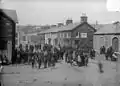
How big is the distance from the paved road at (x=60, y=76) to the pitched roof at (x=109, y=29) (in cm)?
32

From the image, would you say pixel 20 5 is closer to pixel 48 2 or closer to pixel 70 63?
pixel 48 2

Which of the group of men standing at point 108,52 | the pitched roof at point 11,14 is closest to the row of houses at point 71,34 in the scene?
the group of men standing at point 108,52

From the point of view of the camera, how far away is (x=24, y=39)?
1.68 meters

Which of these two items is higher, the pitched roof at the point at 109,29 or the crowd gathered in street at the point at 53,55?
the pitched roof at the point at 109,29

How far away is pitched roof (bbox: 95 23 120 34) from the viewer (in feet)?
5.34

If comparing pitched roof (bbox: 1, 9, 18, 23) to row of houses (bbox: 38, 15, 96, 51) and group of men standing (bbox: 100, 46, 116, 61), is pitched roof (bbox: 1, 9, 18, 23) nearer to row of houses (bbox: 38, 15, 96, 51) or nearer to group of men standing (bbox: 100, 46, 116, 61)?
row of houses (bbox: 38, 15, 96, 51)

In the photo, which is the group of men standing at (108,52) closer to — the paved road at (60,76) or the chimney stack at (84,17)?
the paved road at (60,76)

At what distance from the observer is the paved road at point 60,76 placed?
1624mm

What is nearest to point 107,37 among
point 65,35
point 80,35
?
point 80,35

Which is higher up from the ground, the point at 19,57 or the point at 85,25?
the point at 85,25

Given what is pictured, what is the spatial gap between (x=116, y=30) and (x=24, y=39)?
36.6 inches

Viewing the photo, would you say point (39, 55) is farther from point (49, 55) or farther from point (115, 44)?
point (115, 44)

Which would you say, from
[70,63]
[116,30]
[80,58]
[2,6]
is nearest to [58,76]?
[70,63]

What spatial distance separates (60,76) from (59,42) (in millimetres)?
347
